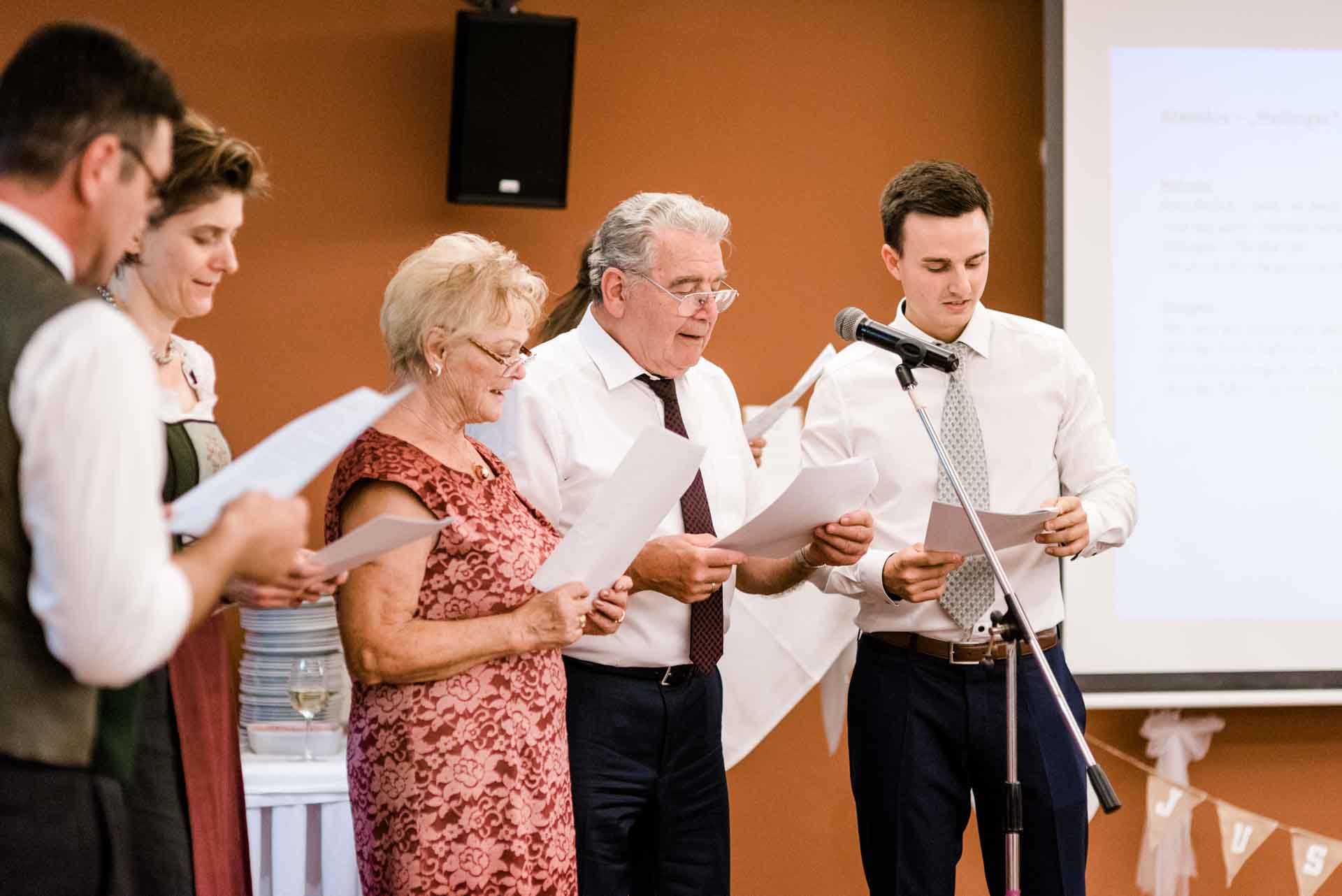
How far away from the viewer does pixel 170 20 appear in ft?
11.5

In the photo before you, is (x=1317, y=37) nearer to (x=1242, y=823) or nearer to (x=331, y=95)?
(x=1242, y=823)

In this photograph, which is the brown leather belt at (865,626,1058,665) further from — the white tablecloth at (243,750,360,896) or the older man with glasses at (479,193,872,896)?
the white tablecloth at (243,750,360,896)

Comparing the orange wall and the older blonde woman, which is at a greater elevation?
Result: the orange wall

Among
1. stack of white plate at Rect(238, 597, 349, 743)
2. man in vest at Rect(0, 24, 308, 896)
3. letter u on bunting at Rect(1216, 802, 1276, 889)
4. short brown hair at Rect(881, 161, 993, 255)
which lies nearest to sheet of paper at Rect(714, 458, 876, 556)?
short brown hair at Rect(881, 161, 993, 255)

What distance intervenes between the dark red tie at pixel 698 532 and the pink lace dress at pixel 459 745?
1.39ft

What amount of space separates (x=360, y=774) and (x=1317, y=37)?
3.19 meters

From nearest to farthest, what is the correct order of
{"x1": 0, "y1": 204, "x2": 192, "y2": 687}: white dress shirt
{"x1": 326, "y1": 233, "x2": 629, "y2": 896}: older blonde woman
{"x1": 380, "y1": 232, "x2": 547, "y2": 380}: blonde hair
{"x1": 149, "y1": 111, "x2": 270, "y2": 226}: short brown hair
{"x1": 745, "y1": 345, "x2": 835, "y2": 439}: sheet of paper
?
{"x1": 0, "y1": 204, "x2": 192, "y2": 687}: white dress shirt < {"x1": 149, "y1": 111, "x2": 270, "y2": 226}: short brown hair < {"x1": 326, "y1": 233, "x2": 629, "y2": 896}: older blonde woman < {"x1": 380, "y1": 232, "x2": 547, "y2": 380}: blonde hair < {"x1": 745, "y1": 345, "x2": 835, "y2": 439}: sheet of paper

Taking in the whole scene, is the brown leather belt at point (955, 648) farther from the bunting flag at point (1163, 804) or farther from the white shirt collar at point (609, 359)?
the bunting flag at point (1163, 804)

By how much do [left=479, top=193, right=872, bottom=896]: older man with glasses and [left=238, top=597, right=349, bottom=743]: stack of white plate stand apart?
38.7 inches

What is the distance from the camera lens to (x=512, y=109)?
3408 millimetres

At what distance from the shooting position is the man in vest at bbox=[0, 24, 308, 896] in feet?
3.69

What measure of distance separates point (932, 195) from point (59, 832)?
191cm

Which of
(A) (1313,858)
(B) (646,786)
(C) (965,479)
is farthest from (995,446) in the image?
(A) (1313,858)

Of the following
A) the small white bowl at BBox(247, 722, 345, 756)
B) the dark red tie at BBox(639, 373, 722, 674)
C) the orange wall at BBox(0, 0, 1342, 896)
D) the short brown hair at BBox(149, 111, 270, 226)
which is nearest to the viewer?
the short brown hair at BBox(149, 111, 270, 226)
